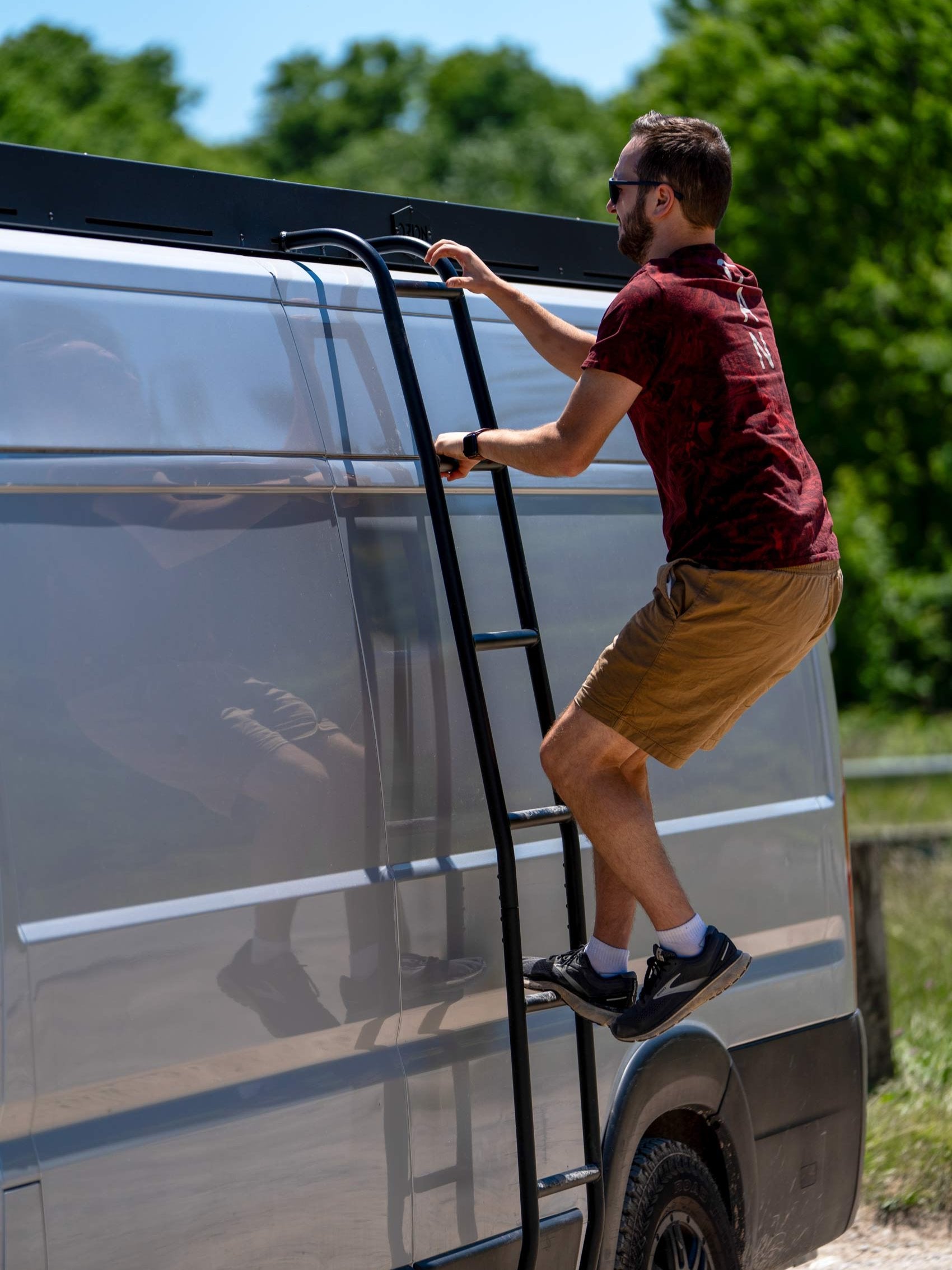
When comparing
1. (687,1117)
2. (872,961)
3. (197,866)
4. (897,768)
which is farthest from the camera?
(897,768)

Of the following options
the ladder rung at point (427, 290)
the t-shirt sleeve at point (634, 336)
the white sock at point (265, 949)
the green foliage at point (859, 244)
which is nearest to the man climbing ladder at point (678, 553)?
the t-shirt sleeve at point (634, 336)

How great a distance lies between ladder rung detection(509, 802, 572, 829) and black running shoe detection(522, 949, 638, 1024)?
0.96ft

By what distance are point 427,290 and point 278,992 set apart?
1.57 m

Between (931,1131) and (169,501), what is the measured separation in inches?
175

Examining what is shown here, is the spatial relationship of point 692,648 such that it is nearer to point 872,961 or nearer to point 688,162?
point 688,162

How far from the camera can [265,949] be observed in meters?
2.86

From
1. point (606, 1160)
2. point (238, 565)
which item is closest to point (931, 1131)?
point (606, 1160)

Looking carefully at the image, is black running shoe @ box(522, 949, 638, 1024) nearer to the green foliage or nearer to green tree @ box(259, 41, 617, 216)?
the green foliage

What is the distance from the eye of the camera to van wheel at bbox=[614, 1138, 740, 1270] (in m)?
3.67

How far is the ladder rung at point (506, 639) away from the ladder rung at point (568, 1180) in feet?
3.72

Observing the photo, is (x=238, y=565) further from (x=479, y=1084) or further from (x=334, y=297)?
(x=479, y=1084)

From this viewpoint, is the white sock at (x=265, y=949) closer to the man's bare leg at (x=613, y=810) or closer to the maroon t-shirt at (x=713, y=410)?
the man's bare leg at (x=613, y=810)

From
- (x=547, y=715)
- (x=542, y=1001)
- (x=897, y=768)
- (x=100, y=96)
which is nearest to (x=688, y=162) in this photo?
(x=547, y=715)

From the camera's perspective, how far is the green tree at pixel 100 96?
31203 millimetres
